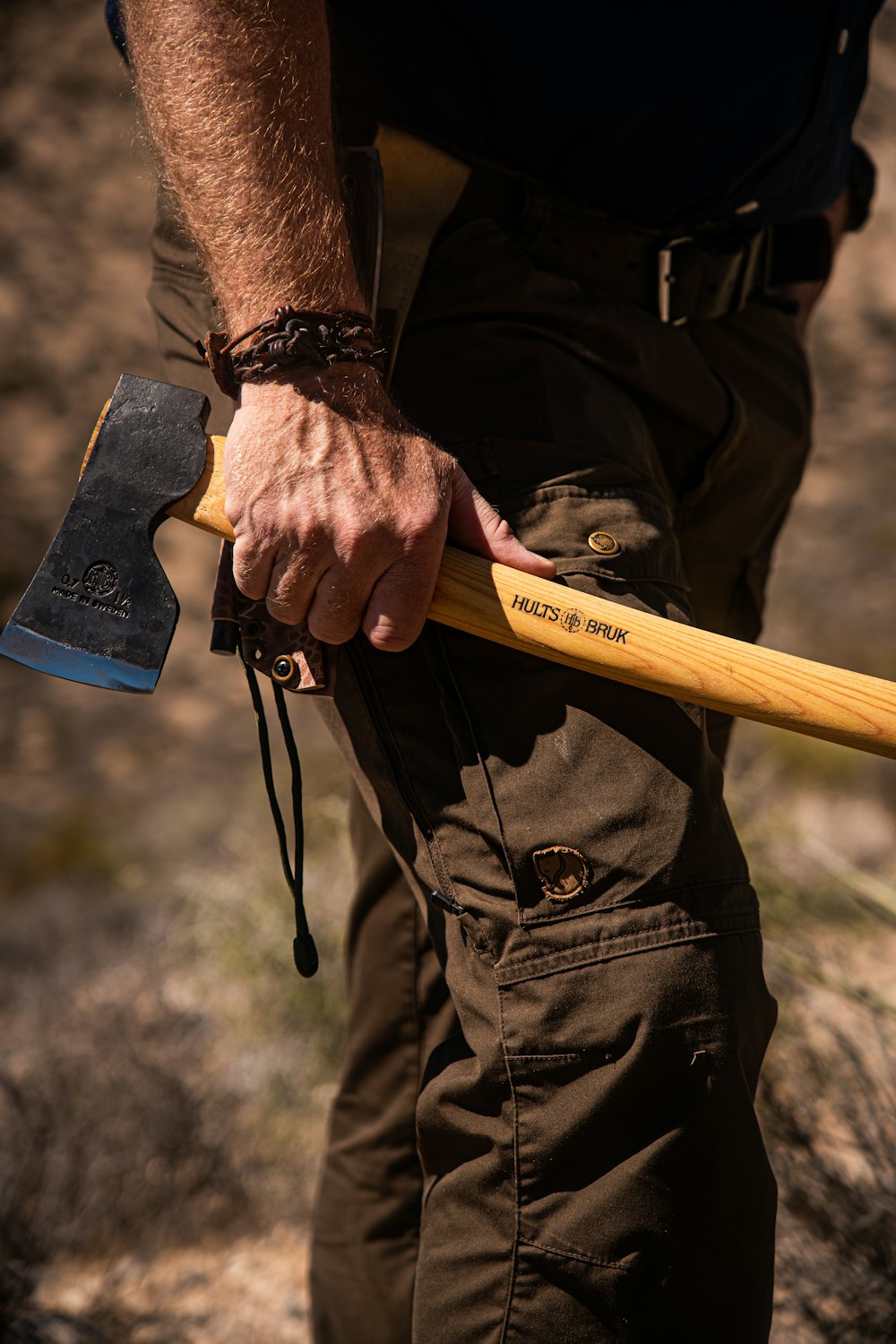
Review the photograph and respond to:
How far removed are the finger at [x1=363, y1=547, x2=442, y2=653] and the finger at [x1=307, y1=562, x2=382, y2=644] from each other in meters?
0.01

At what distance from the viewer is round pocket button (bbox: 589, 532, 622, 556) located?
1.25 m

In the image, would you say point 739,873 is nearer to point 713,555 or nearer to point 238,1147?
point 713,555

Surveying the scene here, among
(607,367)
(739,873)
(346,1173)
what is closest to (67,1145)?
(346,1173)

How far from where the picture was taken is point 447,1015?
171cm

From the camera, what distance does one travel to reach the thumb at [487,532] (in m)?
1.21

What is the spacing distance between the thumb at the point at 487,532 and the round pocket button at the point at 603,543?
0.22 feet

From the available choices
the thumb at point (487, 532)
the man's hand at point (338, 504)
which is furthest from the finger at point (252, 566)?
the thumb at point (487, 532)

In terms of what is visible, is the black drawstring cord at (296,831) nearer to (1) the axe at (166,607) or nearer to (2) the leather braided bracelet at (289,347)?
(1) the axe at (166,607)

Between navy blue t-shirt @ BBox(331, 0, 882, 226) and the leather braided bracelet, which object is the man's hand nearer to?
the leather braided bracelet

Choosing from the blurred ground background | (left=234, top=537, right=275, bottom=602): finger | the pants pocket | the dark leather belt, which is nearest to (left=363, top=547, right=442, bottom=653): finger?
(left=234, top=537, right=275, bottom=602): finger

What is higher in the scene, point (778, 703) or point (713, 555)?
point (778, 703)

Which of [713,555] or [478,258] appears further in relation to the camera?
[713,555]

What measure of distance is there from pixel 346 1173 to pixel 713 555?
1.21 meters

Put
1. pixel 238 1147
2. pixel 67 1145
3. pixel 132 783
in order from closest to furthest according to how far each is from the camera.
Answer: pixel 67 1145 → pixel 238 1147 → pixel 132 783
